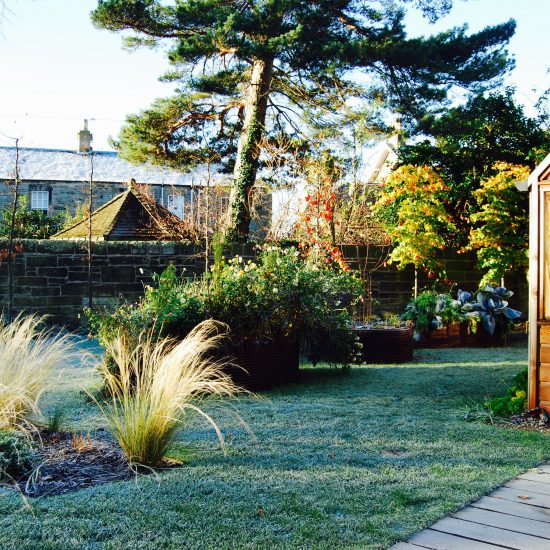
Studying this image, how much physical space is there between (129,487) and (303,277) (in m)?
3.76

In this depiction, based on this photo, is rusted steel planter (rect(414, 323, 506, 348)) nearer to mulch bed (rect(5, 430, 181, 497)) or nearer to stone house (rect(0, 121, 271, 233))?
mulch bed (rect(5, 430, 181, 497))

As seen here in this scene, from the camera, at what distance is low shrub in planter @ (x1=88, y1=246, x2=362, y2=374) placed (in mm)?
6145

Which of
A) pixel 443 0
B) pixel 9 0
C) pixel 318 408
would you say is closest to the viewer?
pixel 318 408

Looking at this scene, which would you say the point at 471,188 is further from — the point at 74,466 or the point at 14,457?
the point at 14,457

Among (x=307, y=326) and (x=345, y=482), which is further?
(x=307, y=326)

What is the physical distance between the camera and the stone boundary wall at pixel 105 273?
11.1m

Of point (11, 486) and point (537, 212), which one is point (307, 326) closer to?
point (537, 212)

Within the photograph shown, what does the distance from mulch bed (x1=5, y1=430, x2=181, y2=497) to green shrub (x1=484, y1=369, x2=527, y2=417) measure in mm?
2725

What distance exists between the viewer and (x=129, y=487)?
3215mm

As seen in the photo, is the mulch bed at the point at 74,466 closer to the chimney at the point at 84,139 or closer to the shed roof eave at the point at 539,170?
the shed roof eave at the point at 539,170

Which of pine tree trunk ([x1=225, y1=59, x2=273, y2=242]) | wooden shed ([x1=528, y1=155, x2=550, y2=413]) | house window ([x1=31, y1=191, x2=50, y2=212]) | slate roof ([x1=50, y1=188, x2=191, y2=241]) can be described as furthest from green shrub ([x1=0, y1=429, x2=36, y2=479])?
house window ([x1=31, y1=191, x2=50, y2=212])

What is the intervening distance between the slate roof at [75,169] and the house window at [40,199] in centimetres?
53

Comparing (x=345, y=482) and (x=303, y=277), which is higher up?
(x=303, y=277)

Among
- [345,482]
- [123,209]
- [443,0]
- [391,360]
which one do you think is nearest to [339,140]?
[443,0]
